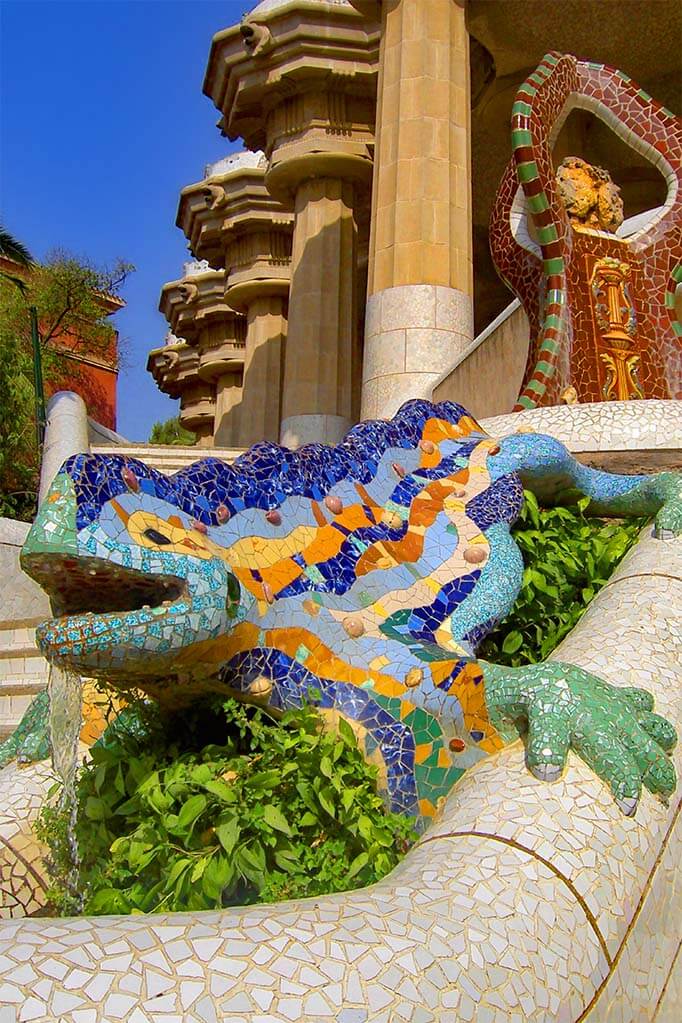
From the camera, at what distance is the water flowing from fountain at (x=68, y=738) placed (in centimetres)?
290

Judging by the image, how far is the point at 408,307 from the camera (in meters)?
12.6

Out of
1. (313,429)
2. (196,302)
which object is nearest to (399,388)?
(313,429)

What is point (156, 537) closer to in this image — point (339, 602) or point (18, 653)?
point (339, 602)

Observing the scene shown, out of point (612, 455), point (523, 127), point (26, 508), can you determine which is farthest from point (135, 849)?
point (26, 508)

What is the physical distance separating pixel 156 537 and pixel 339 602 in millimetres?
727

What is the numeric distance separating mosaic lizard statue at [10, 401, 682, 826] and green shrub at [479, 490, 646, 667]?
0.22 m

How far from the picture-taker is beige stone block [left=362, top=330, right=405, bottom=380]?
40.9ft

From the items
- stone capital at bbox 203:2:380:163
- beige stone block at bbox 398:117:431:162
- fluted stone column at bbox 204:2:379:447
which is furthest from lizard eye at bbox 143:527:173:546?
stone capital at bbox 203:2:380:163

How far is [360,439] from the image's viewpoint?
388 centimetres

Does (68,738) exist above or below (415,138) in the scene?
below

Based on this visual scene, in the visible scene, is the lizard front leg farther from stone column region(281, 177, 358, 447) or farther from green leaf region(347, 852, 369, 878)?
stone column region(281, 177, 358, 447)

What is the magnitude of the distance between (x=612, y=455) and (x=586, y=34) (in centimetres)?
1374

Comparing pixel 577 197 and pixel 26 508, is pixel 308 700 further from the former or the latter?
pixel 26 508

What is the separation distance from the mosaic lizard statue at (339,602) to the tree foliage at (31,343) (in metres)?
12.3
